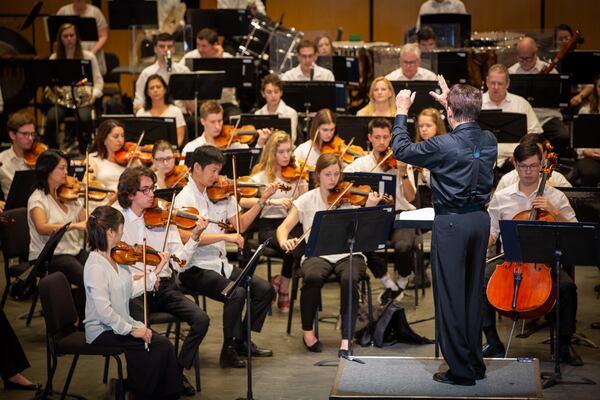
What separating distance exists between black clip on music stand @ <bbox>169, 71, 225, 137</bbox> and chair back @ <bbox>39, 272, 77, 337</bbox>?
13.7 feet

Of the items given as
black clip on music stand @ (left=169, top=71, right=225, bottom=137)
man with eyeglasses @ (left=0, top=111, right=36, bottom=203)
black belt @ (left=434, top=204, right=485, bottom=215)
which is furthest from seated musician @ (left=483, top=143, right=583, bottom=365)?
man with eyeglasses @ (left=0, top=111, right=36, bottom=203)

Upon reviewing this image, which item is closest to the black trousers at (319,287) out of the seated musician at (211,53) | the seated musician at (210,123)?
the seated musician at (210,123)

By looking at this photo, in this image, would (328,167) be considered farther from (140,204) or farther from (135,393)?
(135,393)

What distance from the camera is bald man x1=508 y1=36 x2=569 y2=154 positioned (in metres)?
9.79

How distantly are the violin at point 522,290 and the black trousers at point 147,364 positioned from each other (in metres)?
1.99

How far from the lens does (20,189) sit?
744 cm

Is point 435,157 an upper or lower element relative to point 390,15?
lower

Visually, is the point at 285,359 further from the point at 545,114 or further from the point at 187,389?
the point at 545,114

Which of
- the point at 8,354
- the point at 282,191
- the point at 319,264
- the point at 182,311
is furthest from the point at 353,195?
the point at 8,354

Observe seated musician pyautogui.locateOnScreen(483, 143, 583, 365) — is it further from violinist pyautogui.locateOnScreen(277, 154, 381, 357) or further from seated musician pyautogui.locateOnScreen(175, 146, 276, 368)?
seated musician pyautogui.locateOnScreen(175, 146, 276, 368)

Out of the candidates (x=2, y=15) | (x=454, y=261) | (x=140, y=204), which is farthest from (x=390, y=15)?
(x=454, y=261)

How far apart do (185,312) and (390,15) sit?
8978mm

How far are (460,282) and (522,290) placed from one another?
1.16 m

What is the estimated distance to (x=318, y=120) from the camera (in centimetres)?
818
